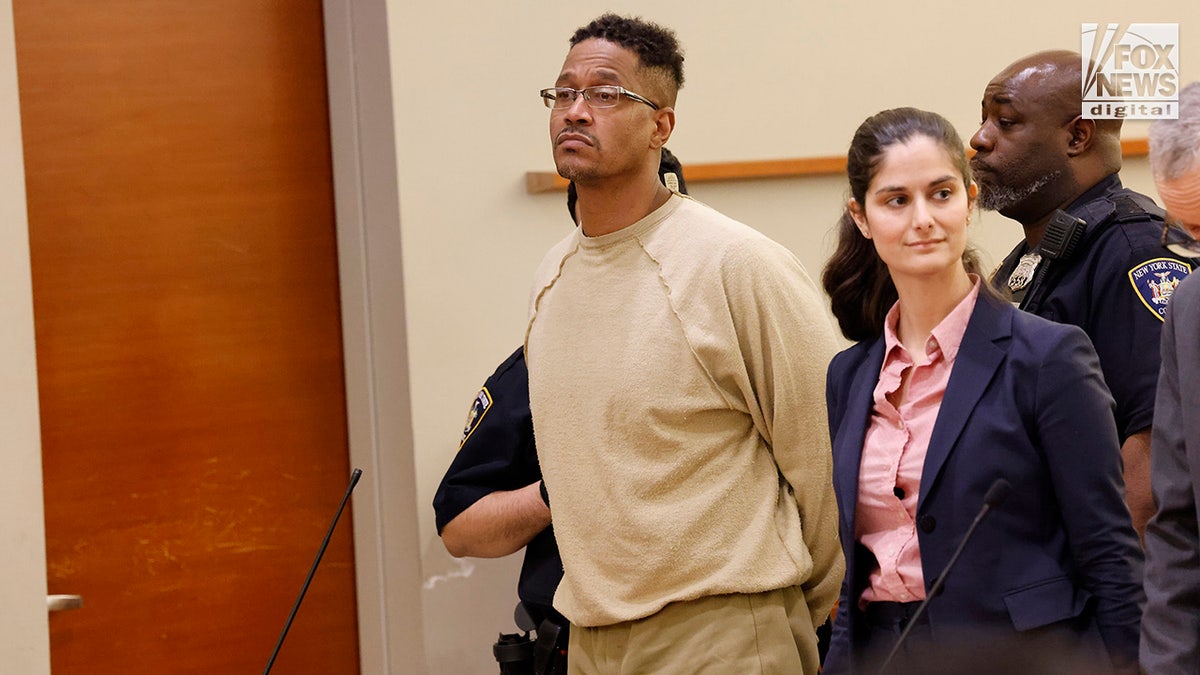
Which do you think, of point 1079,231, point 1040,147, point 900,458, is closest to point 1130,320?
point 1079,231

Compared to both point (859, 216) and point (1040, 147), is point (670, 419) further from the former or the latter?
point (1040, 147)

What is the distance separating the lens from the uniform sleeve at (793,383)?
6.87ft

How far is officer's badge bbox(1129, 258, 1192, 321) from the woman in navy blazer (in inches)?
23.0

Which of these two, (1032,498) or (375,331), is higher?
(375,331)

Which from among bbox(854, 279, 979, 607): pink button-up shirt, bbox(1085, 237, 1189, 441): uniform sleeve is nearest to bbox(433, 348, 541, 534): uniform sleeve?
bbox(854, 279, 979, 607): pink button-up shirt

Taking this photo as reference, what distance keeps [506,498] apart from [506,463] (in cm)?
7

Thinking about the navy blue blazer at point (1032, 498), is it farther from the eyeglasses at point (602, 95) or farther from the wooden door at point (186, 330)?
the wooden door at point (186, 330)

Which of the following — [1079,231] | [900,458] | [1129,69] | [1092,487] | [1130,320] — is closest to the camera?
[1092,487]

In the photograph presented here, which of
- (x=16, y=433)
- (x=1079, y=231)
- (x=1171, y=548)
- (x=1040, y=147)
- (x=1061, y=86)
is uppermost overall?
(x=1061, y=86)

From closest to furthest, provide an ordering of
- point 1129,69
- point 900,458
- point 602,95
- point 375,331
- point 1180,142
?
point 1180,142
point 900,458
point 602,95
point 1129,69
point 375,331

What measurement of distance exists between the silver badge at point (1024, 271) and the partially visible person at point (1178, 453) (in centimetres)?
97

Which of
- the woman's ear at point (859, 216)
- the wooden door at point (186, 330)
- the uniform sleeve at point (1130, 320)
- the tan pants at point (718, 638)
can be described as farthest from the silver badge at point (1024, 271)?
the wooden door at point (186, 330)

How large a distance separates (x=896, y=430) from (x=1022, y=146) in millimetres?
1060

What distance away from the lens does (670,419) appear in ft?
6.81
